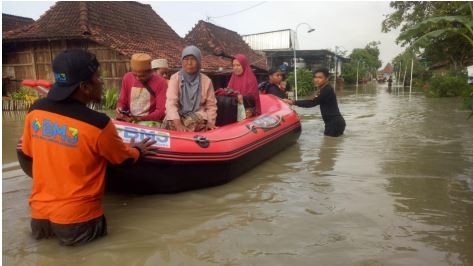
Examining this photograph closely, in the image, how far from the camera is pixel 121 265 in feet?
8.50

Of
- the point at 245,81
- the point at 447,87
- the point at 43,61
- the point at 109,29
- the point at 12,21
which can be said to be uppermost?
the point at 12,21

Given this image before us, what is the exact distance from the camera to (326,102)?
22.9 ft

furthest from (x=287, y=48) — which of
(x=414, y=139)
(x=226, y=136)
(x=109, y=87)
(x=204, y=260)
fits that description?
(x=204, y=260)

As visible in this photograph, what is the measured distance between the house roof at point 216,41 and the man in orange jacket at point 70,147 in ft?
52.9

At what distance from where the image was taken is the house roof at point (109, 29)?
12516mm

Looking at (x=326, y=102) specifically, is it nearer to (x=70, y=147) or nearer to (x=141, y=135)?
(x=141, y=135)

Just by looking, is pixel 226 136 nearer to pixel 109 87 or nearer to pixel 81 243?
pixel 81 243

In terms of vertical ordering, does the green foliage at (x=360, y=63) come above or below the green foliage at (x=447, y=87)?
above

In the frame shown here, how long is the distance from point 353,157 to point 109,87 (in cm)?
958

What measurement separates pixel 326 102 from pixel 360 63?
48.5m

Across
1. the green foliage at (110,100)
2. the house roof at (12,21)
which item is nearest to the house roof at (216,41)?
the green foliage at (110,100)

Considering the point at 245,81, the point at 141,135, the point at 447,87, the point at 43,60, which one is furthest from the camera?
the point at 447,87

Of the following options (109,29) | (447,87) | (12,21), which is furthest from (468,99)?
(12,21)

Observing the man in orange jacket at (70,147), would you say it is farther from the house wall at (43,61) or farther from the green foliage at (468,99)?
the house wall at (43,61)
